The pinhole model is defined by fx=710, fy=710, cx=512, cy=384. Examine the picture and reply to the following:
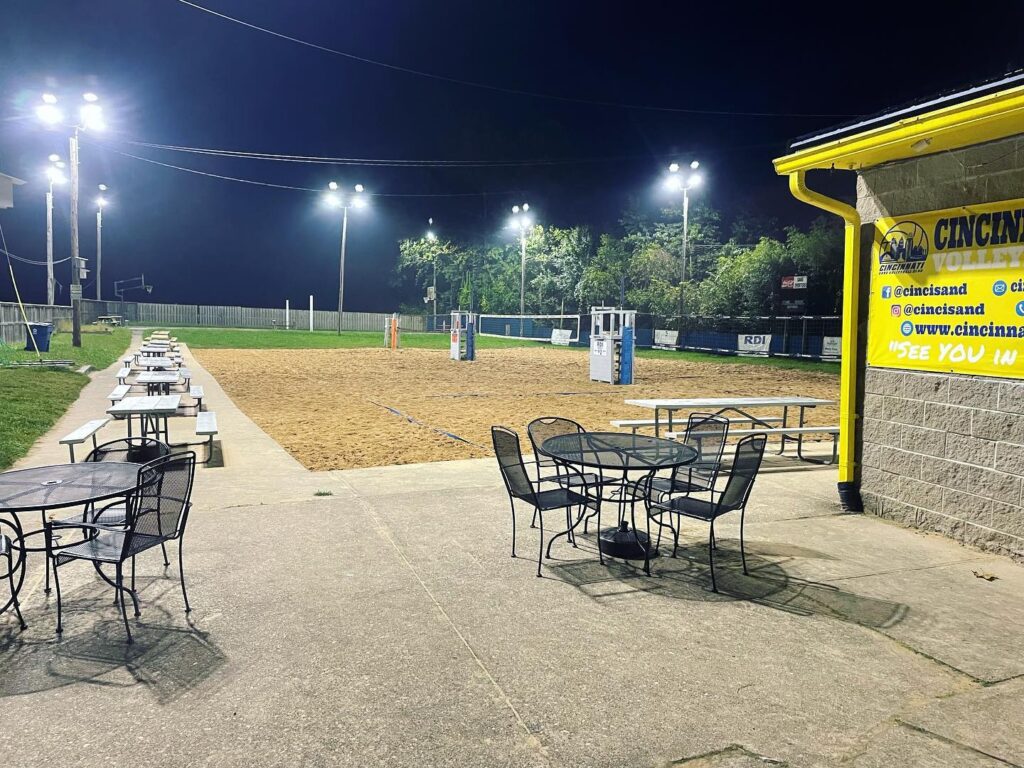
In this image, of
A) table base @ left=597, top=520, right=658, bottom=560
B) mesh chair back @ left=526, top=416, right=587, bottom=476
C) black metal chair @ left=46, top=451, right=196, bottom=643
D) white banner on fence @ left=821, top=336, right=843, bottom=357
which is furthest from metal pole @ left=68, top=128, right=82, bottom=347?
white banner on fence @ left=821, top=336, right=843, bottom=357

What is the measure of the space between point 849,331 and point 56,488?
614 centimetres

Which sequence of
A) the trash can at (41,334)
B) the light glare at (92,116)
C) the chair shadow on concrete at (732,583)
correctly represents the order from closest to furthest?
the chair shadow on concrete at (732,583) < the trash can at (41,334) < the light glare at (92,116)

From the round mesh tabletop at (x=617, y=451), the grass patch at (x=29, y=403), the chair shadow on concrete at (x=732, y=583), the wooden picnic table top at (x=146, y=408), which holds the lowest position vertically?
the chair shadow on concrete at (x=732, y=583)

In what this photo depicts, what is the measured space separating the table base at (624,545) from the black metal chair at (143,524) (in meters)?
2.66

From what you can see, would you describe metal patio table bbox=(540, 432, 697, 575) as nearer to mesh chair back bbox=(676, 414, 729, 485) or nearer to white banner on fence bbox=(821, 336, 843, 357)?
mesh chair back bbox=(676, 414, 729, 485)

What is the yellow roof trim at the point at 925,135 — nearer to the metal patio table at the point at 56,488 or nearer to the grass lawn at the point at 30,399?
the metal patio table at the point at 56,488

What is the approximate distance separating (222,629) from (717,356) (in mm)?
32831

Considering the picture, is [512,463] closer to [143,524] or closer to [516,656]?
[516,656]

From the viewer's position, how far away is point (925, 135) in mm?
4840

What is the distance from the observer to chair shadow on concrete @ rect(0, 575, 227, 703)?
318 centimetres

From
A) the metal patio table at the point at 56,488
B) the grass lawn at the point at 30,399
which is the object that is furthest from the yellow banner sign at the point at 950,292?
the grass lawn at the point at 30,399

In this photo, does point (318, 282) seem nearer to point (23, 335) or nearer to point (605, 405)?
point (23, 335)

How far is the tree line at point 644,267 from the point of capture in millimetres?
38594

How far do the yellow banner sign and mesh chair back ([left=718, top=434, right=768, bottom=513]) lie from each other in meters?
1.97
